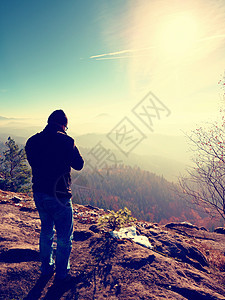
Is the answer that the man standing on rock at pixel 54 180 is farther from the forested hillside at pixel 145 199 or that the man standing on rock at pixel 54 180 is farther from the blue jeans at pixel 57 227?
the forested hillside at pixel 145 199

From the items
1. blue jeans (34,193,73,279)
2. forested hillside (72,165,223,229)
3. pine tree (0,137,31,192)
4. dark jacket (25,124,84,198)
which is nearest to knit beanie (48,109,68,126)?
dark jacket (25,124,84,198)

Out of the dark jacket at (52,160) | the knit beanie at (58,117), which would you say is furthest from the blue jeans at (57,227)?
the knit beanie at (58,117)

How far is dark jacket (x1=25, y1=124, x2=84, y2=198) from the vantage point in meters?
3.47

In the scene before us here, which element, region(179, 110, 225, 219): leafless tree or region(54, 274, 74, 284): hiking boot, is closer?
region(54, 274, 74, 284): hiking boot

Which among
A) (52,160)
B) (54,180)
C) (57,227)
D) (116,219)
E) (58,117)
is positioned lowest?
(116,219)

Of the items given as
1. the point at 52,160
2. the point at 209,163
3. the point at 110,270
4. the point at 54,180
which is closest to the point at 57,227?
the point at 54,180

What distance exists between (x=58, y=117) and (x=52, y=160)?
969 mm

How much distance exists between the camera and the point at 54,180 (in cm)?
350

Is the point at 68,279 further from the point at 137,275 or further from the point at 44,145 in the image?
the point at 44,145

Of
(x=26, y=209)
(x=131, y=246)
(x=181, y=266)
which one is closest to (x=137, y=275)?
(x=131, y=246)

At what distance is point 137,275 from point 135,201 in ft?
556

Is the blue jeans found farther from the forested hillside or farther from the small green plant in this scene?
the forested hillside

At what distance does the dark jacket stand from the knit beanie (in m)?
0.20

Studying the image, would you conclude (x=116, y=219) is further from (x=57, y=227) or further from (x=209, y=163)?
(x=209, y=163)
